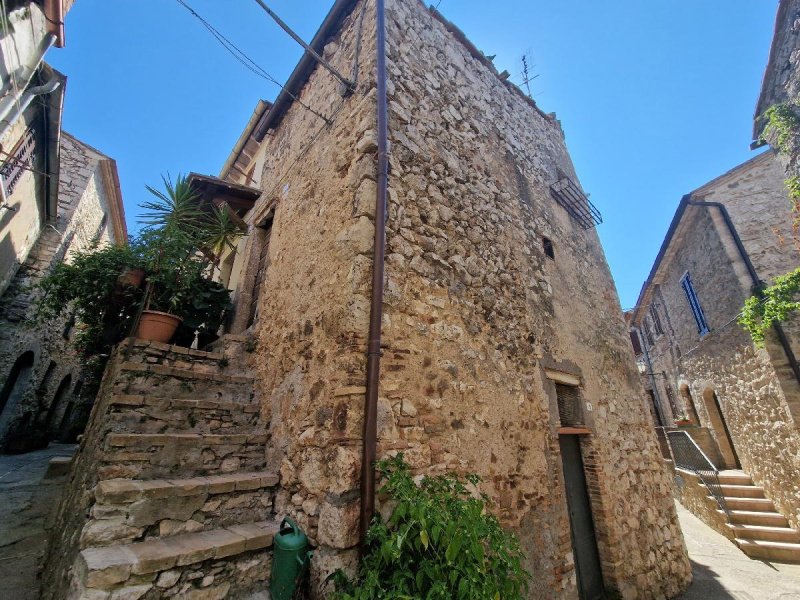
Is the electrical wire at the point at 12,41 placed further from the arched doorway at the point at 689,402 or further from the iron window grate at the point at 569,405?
the arched doorway at the point at 689,402

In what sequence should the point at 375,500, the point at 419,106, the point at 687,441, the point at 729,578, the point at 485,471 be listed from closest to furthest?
1. the point at 375,500
2. the point at 485,471
3. the point at 419,106
4. the point at 729,578
5. the point at 687,441

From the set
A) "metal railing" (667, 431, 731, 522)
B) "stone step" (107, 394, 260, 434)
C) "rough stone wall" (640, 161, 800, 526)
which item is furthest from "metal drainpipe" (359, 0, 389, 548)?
"metal railing" (667, 431, 731, 522)

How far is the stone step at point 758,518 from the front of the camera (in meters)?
6.68

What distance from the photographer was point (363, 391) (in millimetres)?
2586

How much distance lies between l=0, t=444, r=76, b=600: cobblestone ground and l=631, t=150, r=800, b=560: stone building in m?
10.5

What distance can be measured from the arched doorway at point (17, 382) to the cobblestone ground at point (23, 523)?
268cm

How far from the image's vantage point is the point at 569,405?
464cm

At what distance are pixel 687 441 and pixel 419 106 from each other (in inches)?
432

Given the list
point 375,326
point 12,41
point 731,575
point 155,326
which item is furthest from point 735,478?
point 12,41

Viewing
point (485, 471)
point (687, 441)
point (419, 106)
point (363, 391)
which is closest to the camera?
point (363, 391)

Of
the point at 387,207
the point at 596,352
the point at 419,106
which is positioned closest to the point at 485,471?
the point at 387,207

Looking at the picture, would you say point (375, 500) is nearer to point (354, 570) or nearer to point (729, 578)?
point (354, 570)

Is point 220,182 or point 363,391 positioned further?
point 220,182

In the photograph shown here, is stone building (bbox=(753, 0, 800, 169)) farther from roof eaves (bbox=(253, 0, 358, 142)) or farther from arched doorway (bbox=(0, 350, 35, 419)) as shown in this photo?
arched doorway (bbox=(0, 350, 35, 419))
